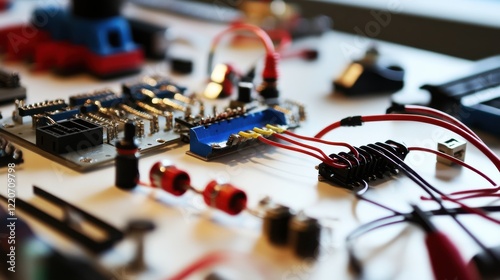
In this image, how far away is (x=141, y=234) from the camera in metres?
→ 0.79

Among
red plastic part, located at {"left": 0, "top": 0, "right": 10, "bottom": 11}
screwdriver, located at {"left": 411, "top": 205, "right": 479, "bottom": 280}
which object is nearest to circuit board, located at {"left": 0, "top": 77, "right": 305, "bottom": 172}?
screwdriver, located at {"left": 411, "top": 205, "right": 479, "bottom": 280}

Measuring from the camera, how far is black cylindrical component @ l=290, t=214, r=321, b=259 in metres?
0.80

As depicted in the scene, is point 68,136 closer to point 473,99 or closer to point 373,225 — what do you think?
point 373,225

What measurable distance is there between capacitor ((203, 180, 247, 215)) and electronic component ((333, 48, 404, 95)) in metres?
0.67

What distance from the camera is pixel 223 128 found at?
116cm

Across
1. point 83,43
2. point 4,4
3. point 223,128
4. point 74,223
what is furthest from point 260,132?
point 4,4

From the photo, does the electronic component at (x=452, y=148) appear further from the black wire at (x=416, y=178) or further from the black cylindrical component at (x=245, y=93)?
the black cylindrical component at (x=245, y=93)

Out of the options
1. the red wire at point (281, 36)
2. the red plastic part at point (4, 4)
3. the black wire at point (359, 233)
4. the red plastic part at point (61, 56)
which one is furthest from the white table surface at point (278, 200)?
the red plastic part at point (4, 4)

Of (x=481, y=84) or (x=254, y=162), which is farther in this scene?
(x=481, y=84)

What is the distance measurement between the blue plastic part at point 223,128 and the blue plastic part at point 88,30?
541 mm

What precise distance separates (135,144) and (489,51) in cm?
169

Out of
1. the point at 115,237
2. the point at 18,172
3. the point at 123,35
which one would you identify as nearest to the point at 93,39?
the point at 123,35

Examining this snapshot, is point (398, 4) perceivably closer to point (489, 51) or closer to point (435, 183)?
point (489, 51)

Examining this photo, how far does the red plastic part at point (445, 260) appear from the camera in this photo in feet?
2.35
